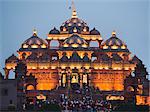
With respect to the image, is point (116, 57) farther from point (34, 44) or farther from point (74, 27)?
point (34, 44)

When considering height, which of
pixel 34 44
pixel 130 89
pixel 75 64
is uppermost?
pixel 34 44

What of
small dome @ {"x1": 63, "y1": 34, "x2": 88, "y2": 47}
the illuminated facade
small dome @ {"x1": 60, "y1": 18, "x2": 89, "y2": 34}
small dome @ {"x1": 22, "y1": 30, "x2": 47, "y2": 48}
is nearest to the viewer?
the illuminated facade

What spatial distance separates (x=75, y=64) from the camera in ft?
204

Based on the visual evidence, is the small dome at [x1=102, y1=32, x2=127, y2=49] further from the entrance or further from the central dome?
the entrance

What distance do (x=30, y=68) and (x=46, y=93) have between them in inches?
223

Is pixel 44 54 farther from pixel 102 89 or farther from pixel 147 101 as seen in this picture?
pixel 147 101

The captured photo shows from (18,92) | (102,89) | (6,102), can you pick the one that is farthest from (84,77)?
(6,102)

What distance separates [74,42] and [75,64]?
150 inches

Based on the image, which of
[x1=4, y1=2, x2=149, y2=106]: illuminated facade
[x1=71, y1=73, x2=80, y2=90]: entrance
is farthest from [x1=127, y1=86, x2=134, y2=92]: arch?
[x1=71, y1=73, x2=80, y2=90]: entrance

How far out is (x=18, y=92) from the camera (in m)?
46.5

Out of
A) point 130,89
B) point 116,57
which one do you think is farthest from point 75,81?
point 130,89

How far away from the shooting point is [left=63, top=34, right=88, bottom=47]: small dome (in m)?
65.0

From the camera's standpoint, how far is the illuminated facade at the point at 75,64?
6206 centimetres

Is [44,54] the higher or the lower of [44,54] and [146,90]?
the higher
